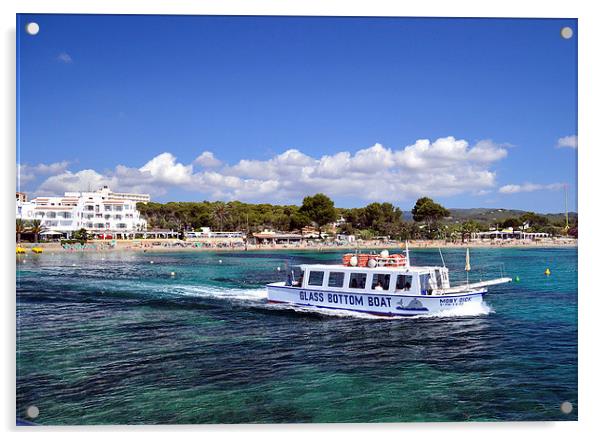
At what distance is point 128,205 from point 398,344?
41160 mm

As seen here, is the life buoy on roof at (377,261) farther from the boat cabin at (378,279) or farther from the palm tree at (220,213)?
the palm tree at (220,213)

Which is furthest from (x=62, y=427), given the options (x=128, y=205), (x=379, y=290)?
(x=128, y=205)

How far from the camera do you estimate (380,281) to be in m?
14.5

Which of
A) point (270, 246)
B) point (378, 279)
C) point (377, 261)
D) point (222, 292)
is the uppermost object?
point (377, 261)

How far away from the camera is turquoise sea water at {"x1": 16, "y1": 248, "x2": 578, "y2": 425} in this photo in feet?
25.3

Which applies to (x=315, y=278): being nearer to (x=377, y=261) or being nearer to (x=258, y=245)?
(x=377, y=261)

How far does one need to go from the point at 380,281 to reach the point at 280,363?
522 cm

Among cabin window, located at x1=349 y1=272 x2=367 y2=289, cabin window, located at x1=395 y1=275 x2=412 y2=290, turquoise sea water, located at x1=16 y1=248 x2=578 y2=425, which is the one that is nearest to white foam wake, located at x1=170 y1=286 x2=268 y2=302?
turquoise sea water, located at x1=16 y1=248 x2=578 y2=425

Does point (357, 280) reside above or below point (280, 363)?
above

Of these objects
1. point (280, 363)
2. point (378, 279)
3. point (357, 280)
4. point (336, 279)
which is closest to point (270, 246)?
point (336, 279)

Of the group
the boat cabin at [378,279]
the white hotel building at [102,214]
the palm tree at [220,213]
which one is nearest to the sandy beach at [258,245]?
the white hotel building at [102,214]

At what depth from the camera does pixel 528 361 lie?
32.9ft

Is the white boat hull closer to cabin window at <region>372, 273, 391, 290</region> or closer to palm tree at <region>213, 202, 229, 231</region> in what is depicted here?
cabin window at <region>372, 273, 391, 290</region>

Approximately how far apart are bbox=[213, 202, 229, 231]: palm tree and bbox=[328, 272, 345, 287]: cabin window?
1908 inches
